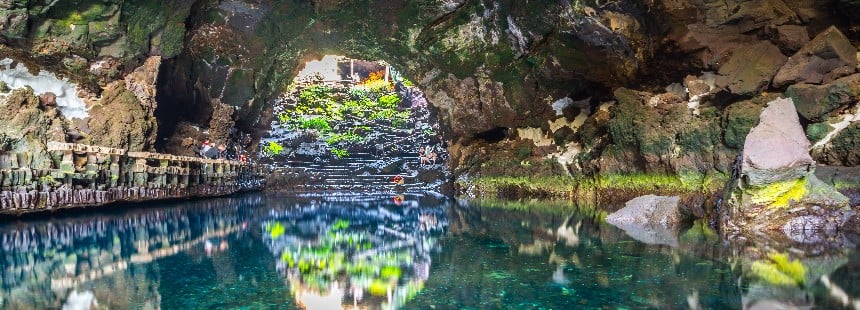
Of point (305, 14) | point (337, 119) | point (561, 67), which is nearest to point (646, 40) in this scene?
point (561, 67)

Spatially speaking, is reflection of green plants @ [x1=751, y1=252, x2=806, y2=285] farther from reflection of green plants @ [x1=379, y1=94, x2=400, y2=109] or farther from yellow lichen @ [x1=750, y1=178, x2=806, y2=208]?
reflection of green plants @ [x1=379, y1=94, x2=400, y2=109]

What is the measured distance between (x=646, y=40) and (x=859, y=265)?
8915mm

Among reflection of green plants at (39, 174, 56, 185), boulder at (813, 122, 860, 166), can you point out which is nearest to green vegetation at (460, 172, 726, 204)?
boulder at (813, 122, 860, 166)

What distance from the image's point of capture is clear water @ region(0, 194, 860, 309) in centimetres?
442

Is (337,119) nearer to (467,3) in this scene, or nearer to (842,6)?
(467,3)

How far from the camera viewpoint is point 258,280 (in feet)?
17.1

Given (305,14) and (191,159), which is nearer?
(191,159)

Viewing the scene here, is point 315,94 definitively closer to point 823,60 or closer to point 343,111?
point 343,111

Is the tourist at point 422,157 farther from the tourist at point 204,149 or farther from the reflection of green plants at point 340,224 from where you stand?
the reflection of green plants at point 340,224

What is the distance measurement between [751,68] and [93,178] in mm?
13429

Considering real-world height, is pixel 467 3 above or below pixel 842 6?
above

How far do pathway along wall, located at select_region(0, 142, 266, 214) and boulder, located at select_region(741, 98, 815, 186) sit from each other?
38.1 ft

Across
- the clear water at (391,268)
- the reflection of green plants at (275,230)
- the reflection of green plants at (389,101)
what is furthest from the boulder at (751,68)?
the reflection of green plants at (389,101)

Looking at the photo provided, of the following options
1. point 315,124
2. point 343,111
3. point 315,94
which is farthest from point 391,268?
point 315,94
